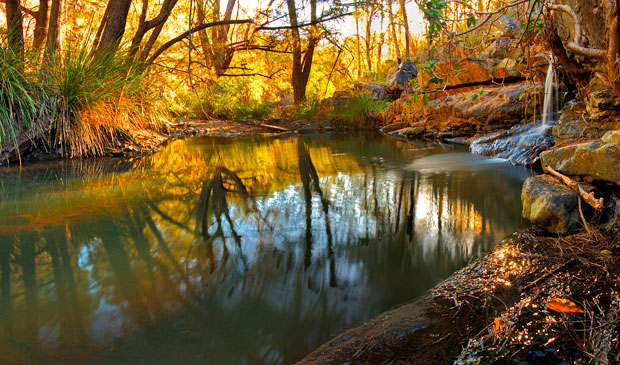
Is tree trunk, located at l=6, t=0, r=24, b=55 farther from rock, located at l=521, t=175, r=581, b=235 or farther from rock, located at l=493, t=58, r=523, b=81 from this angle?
rock, located at l=493, t=58, r=523, b=81

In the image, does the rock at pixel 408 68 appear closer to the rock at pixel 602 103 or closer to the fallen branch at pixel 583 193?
the rock at pixel 602 103

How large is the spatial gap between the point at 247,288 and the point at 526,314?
1268 millimetres

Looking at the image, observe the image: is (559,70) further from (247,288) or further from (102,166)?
(102,166)

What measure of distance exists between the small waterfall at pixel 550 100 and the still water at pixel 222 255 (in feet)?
8.16

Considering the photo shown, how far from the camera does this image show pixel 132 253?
2.44 metres

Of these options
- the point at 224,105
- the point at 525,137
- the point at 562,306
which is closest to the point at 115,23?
the point at 525,137

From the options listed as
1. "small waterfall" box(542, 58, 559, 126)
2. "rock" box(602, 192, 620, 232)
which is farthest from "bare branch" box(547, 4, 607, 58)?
"small waterfall" box(542, 58, 559, 126)

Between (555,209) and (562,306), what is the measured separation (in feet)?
3.97

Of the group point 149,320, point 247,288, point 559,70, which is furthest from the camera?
point 559,70

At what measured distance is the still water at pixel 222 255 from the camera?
5.12 ft

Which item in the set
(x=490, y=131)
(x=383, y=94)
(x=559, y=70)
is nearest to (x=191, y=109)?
(x=383, y=94)

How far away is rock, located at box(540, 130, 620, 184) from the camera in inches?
102

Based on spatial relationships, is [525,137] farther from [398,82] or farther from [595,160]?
[398,82]

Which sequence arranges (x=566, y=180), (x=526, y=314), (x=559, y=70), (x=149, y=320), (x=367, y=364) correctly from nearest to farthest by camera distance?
1. (x=367, y=364)
2. (x=526, y=314)
3. (x=149, y=320)
4. (x=566, y=180)
5. (x=559, y=70)
